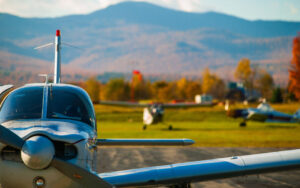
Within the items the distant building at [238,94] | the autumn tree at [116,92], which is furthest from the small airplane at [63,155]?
the autumn tree at [116,92]

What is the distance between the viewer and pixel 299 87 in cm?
8181

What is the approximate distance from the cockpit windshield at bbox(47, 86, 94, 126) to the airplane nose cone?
1410mm

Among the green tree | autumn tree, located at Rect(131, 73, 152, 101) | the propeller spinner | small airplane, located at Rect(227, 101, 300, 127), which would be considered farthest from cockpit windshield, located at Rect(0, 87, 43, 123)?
the green tree

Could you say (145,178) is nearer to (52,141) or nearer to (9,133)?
(52,141)

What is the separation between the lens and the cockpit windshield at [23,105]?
682cm

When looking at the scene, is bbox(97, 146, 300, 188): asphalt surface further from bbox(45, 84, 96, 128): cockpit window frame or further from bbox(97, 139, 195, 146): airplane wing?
bbox(45, 84, 96, 128): cockpit window frame

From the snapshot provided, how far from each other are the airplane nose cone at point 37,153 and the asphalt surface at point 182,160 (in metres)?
4.27

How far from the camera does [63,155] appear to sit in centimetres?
580

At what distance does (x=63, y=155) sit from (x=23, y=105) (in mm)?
1631

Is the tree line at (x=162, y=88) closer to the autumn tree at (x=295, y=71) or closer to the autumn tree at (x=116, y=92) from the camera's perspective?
the autumn tree at (x=116, y=92)

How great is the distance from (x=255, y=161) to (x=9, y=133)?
12.7 ft

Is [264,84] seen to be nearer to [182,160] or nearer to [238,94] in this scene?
[238,94]

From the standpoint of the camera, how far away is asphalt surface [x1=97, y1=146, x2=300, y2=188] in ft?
35.4

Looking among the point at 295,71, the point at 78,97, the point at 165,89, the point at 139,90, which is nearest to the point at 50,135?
the point at 78,97
